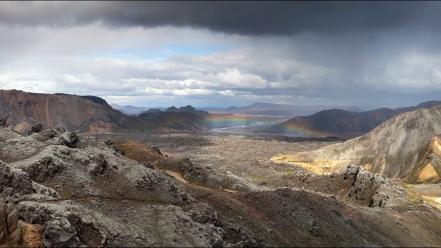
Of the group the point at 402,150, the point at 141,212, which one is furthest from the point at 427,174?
the point at 141,212

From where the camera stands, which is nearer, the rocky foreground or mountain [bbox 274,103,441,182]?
the rocky foreground

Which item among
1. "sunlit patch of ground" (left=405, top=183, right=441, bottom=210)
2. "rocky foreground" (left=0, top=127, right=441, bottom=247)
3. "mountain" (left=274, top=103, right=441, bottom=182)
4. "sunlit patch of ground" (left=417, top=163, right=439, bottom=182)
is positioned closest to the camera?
"rocky foreground" (left=0, top=127, right=441, bottom=247)

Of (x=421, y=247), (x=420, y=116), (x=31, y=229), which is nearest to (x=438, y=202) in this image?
(x=421, y=247)

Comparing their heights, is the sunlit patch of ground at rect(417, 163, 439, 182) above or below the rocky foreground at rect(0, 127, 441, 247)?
below

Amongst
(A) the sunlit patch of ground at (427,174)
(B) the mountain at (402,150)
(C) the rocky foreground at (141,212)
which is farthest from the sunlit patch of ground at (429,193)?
(C) the rocky foreground at (141,212)

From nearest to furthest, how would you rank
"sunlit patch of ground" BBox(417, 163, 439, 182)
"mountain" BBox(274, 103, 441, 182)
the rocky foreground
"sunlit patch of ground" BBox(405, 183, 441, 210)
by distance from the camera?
the rocky foreground → "sunlit patch of ground" BBox(405, 183, 441, 210) → "sunlit patch of ground" BBox(417, 163, 439, 182) → "mountain" BBox(274, 103, 441, 182)

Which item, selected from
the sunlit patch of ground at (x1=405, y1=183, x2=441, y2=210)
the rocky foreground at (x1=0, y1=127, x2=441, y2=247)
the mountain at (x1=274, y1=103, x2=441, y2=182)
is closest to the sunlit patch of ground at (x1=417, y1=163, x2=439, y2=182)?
the mountain at (x1=274, y1=103, x2=441, y2=182)

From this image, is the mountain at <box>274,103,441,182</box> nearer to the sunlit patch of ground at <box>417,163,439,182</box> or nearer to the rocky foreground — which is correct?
the sunlit patch of ground at <box>417,163,439,182</box>

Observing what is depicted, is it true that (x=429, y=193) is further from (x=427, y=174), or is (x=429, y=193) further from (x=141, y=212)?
(x=141, y=212)
